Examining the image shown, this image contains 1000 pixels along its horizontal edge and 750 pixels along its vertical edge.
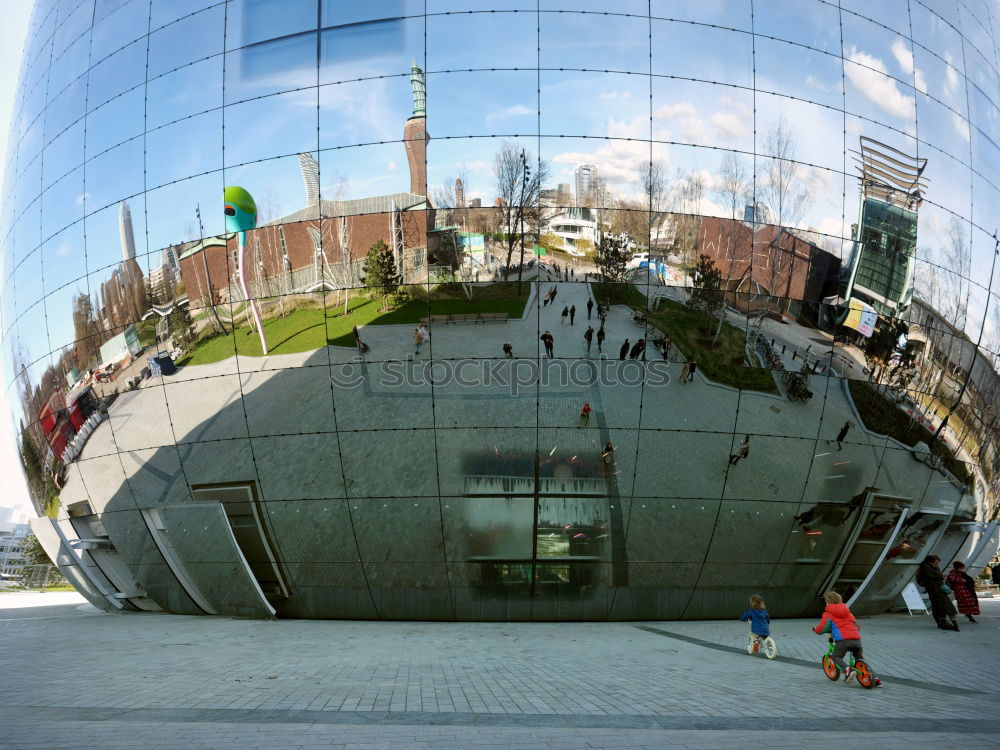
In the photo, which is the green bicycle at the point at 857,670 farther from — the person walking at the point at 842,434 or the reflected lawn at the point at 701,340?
the person walking at the point at 842,434

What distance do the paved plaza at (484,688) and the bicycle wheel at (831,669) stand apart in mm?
322

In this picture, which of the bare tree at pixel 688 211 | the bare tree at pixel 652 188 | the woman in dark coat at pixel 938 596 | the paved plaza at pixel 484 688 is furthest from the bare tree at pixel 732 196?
the woman in dark coat at pixel 938 596

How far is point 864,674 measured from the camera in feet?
24.6

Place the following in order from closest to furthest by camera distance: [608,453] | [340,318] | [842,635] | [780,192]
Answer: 1. [842,635]
2. [608,453]
3. [340,318]
4. [780,192]

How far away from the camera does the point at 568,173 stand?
435 inches

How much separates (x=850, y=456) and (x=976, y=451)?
11.5ft

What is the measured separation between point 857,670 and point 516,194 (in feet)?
24.5

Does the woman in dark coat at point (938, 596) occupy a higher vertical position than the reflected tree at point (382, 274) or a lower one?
lower

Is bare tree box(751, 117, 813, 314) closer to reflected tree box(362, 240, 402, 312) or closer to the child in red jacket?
the child in red jacket

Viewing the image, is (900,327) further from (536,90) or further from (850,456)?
(536,90)

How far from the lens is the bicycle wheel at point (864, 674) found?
7.49 m

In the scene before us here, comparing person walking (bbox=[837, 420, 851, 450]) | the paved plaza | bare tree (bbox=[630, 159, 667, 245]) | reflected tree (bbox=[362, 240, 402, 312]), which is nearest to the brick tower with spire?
reflected tree (bbox=[362, 240, 402, 312])

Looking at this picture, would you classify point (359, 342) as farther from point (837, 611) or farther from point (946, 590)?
point (946, 590)
